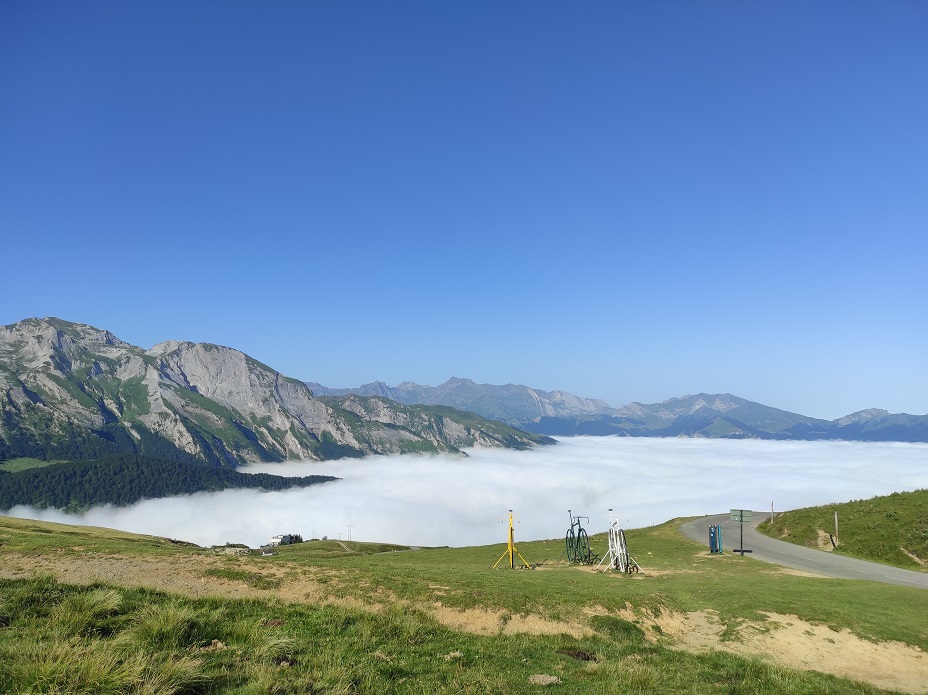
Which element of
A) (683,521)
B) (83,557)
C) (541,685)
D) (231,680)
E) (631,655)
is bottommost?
(683,521)

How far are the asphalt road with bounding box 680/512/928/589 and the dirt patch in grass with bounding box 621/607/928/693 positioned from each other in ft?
61.1

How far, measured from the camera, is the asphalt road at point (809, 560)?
38062 millimetres

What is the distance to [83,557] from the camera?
32125 mm

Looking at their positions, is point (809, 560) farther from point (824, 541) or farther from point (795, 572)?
point (824, 541)

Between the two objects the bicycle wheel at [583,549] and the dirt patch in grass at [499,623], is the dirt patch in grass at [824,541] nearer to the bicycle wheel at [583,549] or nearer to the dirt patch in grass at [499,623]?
the bicycle wheel at [583,549]

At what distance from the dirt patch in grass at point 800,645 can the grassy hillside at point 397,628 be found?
16 centimetres

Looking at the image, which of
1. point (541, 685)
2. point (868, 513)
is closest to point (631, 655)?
point (541, 685)

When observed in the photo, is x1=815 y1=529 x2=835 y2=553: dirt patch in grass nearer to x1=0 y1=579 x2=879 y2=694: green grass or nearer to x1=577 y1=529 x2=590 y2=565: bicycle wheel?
x1=577 y1=529 x2=590 y2=565: bicycle wheel

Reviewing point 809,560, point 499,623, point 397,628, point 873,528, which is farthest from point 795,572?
point 397,628

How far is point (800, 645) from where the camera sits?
2152 cm

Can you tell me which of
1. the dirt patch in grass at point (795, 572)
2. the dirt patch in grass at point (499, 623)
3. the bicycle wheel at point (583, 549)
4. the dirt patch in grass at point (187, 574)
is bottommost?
the bicycle wheel at point (583, 549)

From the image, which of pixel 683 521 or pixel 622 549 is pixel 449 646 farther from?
pixel 683 521

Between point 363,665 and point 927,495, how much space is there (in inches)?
2802

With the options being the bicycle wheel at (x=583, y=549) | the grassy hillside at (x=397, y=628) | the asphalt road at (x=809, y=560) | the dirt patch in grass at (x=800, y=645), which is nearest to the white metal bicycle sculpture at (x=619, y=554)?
the grassy hillside at (x=397, y=628)
